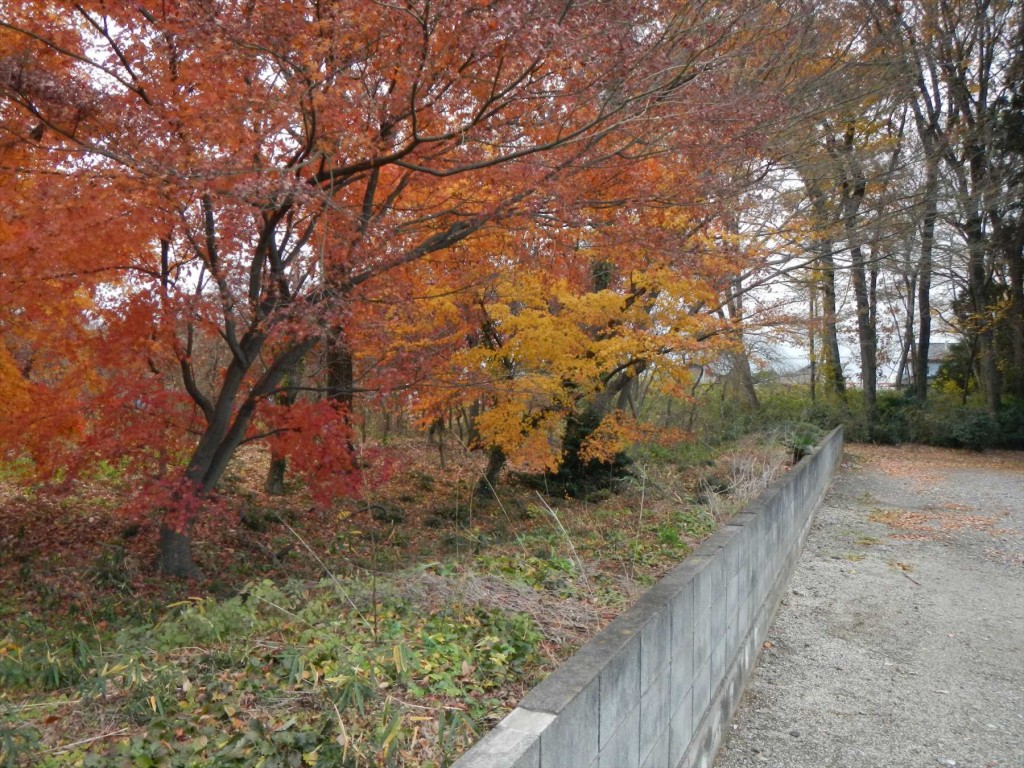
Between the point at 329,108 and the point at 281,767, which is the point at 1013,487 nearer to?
the point at 329,108

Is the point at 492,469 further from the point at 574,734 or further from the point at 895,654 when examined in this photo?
the point at 574,734

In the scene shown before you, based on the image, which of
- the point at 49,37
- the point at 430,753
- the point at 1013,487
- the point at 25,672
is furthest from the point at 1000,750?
the point at 1013,487

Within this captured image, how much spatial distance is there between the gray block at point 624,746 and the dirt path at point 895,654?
180 cm

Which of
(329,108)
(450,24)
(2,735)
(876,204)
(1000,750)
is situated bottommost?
(1000,750)

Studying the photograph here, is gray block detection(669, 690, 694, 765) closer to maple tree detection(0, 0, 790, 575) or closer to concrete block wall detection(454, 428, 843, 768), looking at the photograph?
concrete block wall detection(454, 428, 843, 768)

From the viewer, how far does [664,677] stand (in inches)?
148

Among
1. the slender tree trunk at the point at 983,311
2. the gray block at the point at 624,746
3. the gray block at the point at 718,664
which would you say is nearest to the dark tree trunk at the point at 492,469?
the gray block at the point at 718,664

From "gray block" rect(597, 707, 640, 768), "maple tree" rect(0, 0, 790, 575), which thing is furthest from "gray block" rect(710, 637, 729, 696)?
"maple tree" rect(0, 0, 790, 575)

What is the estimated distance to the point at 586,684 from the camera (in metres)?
2.79

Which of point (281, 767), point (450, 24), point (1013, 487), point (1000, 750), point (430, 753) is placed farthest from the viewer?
point (1013, 487)

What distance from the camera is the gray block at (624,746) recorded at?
9.89ft

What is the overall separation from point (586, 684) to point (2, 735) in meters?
1.92

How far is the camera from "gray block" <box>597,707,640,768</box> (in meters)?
3.02

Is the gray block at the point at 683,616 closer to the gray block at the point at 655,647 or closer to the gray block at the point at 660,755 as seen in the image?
the gray block at the point at 655,647
